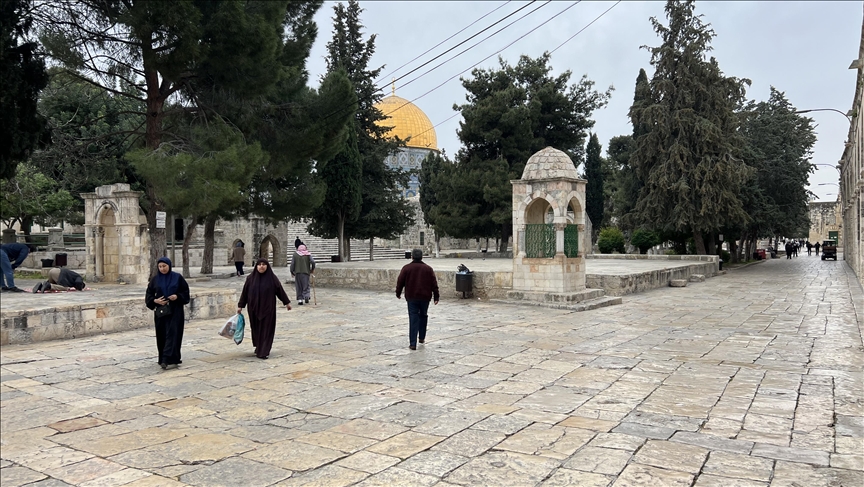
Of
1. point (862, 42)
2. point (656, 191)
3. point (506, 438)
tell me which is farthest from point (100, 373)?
point (656, 191)

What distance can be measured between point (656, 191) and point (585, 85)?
662 centimetres

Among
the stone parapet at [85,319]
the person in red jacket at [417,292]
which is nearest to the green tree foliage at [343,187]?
the stone parapet at [85,319]

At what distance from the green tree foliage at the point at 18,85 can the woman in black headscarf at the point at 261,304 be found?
6783mm

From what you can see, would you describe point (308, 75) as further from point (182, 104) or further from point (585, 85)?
point (585, 85)

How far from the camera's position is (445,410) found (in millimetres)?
5035

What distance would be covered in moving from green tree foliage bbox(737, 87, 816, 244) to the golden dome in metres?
29.1

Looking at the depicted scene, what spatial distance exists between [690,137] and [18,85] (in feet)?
85.5

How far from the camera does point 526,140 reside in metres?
28.8

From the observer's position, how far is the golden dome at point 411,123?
53062 millimetres

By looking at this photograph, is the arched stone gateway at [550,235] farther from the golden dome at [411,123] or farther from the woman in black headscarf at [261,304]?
the golden dome at [411,123]

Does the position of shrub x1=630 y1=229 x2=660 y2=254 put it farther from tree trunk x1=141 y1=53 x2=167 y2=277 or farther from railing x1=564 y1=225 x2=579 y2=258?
tree trunk x1=141 y1=53 x2=167 y2=277

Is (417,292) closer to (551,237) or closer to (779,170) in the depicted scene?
(551,237)

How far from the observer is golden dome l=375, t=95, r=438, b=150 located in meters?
53.1

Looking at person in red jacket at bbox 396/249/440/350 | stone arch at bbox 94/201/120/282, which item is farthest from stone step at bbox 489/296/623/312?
stone arch at bbox 94/201/120/282
